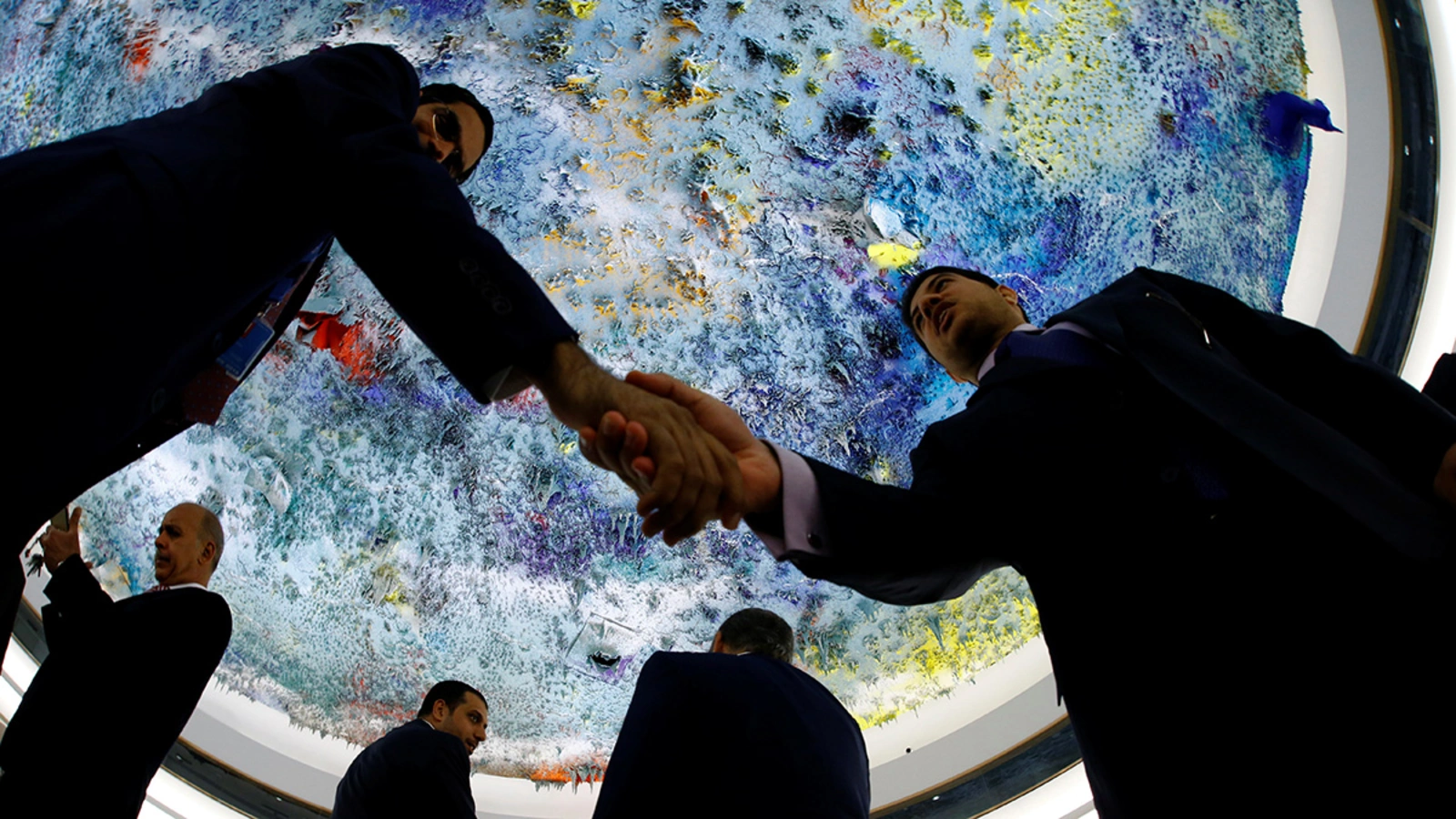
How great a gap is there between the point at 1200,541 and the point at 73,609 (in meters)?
2.91

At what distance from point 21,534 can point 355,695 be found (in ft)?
14.6

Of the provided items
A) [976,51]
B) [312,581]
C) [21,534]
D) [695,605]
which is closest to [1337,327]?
[976,51]

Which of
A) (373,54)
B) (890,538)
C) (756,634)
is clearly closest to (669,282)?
(756,634)

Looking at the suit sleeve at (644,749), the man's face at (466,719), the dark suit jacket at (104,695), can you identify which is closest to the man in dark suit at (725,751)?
the suit sleeve at (644,749)

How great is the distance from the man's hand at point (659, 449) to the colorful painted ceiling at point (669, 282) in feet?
12.5

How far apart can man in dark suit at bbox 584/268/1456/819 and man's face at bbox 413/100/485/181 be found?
1105mm

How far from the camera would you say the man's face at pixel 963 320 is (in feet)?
8.18

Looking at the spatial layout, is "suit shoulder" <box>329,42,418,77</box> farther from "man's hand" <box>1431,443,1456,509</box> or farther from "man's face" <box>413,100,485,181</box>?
"man's hand" <box>1431,443,1456,509</box>

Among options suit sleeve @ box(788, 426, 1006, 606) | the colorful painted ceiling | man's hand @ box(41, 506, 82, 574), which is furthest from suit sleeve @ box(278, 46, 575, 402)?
the colorful painted ceiling

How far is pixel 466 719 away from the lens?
3.90m

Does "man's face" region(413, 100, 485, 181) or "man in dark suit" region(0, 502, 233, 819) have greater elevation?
"man's face" region(413, 100, 485, 181)

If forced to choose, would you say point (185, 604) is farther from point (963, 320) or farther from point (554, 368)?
point (963, 320)

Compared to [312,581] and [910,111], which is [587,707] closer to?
[312,581]

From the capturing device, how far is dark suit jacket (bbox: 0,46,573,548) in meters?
1.17
